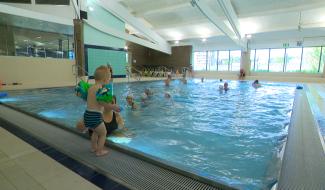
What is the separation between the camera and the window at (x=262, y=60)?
17281mm

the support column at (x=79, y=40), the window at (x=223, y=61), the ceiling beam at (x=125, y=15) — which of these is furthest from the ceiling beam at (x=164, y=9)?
the support column at (x=79, y=40)

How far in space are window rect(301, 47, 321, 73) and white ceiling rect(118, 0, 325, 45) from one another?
2.72 meters

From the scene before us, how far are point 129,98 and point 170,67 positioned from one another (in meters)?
16.8

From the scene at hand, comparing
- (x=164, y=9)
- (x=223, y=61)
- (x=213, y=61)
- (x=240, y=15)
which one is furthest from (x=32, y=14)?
(x=223, y=61)

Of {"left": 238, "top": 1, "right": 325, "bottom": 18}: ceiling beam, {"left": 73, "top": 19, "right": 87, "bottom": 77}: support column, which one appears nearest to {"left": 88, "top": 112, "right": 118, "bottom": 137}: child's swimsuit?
{"left": 73, "top": 19, "right": 87, "bottom": 77}: support column

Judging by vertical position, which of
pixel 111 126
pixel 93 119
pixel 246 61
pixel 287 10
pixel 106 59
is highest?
pixel 287 10

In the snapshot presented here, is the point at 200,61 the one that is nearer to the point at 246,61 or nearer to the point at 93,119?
the point at 246,61

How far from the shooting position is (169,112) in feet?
13.3

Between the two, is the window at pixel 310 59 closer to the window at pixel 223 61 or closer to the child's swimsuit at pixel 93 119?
the window at pixel 223 61

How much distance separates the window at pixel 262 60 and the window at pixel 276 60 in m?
0.36

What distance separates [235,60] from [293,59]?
14.5 feet

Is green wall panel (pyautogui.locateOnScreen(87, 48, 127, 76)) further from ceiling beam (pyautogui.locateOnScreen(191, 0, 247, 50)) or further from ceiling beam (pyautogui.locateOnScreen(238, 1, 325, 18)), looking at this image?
ceiling beam (pyautogui.locateOnScreen(238, 1, 325, 18))

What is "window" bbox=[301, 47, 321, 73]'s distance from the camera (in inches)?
604

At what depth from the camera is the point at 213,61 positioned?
20000mm
